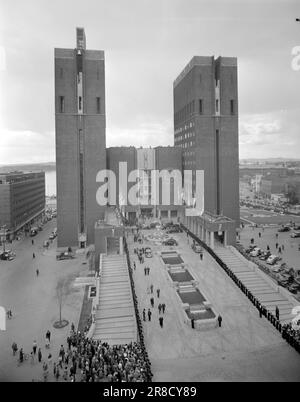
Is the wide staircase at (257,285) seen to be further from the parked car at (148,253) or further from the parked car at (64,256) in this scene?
the parked car at (64,256)

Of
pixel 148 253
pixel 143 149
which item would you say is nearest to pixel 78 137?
pixel 143 149

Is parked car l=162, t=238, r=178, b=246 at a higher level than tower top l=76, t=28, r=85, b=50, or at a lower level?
lower

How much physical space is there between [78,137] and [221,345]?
28.8 m

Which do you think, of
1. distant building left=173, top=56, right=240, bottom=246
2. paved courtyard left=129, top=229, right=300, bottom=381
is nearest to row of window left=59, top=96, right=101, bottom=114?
distant building left=173, top=56, right=240, bottom=246

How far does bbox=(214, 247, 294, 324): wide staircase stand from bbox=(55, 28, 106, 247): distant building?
16.4 metres

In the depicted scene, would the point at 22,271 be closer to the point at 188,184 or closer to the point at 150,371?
the point at 150,371

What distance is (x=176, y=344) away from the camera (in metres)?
17.4

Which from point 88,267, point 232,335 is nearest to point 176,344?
point 232,335

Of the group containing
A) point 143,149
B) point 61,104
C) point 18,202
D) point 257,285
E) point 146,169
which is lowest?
point 257,285

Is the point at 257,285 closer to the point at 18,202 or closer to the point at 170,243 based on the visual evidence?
the point at 170,243

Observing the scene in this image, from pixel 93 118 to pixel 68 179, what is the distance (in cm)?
714

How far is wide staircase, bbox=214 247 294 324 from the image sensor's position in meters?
21.5

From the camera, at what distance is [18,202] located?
2008 inches

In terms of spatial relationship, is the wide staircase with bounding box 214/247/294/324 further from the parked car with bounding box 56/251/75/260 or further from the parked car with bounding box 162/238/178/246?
the parked car with bounding box 56/251/75/260
